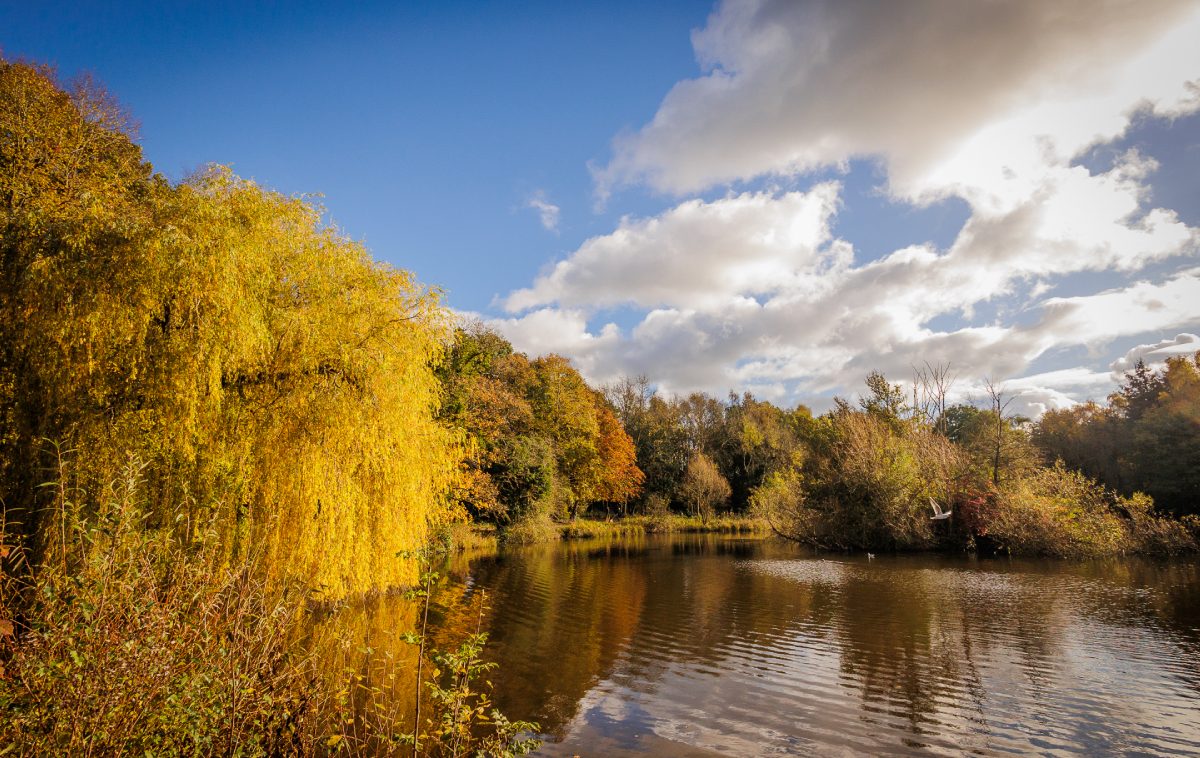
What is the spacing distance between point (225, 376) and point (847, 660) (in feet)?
38.1

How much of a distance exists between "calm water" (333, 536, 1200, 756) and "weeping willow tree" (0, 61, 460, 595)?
3505mm

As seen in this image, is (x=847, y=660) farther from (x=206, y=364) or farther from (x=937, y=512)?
(x=937, y=512)

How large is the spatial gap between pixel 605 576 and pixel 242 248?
1600cm

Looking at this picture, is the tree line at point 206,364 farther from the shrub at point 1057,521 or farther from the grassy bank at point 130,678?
the shrub at point 1057,521

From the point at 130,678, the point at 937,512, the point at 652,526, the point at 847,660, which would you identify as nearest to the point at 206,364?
the point at 130,678

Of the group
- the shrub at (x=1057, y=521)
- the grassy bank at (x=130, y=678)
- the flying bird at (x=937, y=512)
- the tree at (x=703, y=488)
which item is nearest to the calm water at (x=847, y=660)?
the grassy bank at (x=130, y=678)

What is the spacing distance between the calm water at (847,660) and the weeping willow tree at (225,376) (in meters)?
3.51

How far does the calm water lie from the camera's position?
7230mm

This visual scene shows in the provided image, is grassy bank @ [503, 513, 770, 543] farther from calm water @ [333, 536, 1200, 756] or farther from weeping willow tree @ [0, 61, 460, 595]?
weeping willow tree @ [0, 61, 460, 595]

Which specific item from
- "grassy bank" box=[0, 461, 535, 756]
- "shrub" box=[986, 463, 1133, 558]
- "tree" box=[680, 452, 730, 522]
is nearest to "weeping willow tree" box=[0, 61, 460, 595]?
"grassy bank" box=[0, 461, 535, 756]

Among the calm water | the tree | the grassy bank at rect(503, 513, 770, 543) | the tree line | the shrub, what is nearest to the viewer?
the calm water

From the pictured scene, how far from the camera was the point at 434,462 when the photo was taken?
12273 millimetres

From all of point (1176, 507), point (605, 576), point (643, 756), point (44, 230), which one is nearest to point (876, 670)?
point (643, 756)

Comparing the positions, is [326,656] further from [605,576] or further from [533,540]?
[533,540]
